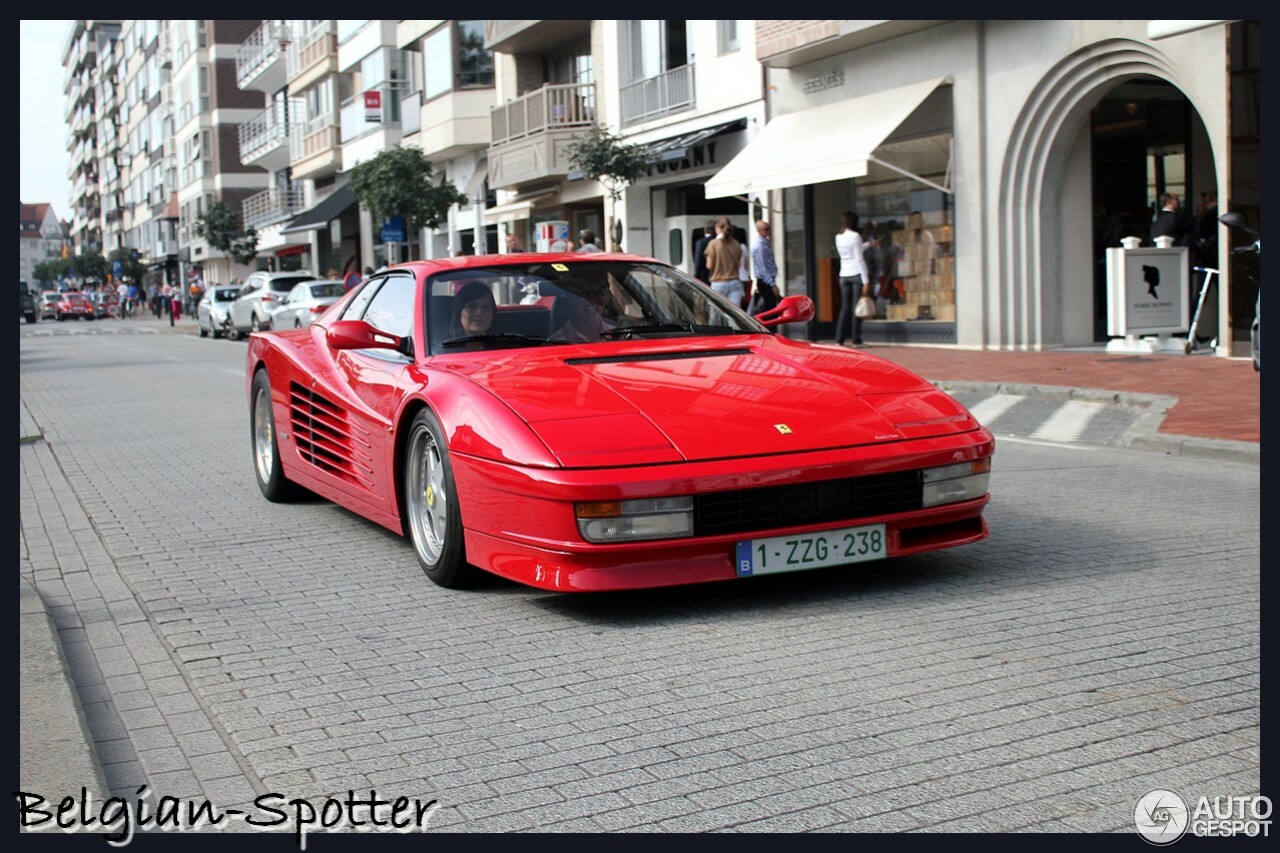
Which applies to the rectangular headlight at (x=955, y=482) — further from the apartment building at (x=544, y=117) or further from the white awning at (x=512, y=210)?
the white awning at (x=512, y=210)

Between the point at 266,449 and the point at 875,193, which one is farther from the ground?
the point at 875,193

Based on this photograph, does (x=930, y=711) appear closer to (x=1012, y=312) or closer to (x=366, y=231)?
(x=1012, y=312)

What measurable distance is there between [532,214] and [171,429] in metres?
23.2

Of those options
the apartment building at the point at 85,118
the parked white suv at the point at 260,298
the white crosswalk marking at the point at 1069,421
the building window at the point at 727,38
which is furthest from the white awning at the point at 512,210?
the apartment building at the point at 85,118

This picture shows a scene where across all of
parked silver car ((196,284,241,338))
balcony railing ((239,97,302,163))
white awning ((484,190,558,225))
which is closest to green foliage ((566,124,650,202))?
white awning ((484,190,558,225))

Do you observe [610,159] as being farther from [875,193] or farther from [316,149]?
[316,149]

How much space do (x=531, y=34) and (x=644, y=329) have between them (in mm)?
27443

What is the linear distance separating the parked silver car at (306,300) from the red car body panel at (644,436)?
991 inches

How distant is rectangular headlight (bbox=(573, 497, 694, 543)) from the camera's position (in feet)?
16.6

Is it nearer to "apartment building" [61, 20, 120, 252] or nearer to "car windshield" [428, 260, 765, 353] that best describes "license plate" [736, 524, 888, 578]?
"car windshield" [428, 260, 765, 353]

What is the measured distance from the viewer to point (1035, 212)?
1984 cm

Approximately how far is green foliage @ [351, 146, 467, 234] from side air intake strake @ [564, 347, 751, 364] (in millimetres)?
29892

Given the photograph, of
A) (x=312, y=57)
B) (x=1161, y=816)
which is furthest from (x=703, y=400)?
(x=312, y=57)

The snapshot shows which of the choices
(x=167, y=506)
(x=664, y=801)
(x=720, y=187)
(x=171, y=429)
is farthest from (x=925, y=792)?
(x=720, y=187)
